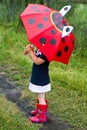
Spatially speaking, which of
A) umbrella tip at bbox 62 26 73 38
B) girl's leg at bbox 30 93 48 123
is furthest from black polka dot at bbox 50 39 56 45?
girl's leg at bbox 30 93 48 123

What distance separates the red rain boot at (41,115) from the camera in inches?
178

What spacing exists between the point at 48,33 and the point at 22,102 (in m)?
1.44

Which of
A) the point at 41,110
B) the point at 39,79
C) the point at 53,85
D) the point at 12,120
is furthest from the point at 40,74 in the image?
the point at 53,85

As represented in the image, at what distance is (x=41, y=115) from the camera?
456 cm

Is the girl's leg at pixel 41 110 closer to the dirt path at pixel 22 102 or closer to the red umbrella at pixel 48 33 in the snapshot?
the dirt path at pixel 22 102

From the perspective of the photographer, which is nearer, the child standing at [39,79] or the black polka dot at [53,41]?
the black polka dot at [53,41]

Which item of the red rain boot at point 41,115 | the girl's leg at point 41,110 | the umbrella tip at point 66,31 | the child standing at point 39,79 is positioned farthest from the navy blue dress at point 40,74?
the umbrella tip at point 66,31

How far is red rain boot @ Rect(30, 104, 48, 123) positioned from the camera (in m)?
4.52

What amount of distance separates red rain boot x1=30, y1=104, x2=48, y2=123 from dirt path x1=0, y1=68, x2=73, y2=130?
0.22 feet

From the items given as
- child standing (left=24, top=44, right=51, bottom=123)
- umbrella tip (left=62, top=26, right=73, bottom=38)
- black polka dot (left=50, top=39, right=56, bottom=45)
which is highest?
umbrella tip (left=62, top=26, right=73, bottom=38)

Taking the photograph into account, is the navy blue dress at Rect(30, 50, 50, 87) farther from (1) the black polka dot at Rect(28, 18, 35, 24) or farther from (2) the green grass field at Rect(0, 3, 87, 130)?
(2) the green grass field at Rect(0, 3, 87, 130)

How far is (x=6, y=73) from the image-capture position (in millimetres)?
6391

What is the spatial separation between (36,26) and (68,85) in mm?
1916

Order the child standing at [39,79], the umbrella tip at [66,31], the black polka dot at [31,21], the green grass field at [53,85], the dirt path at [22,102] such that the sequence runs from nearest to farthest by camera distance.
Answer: the umbrella tip at [66,31] → the black polka dot at [31,21] → the child standing at [39,79] → the green grass field at [53,85] → the dirt path at [22,102]
